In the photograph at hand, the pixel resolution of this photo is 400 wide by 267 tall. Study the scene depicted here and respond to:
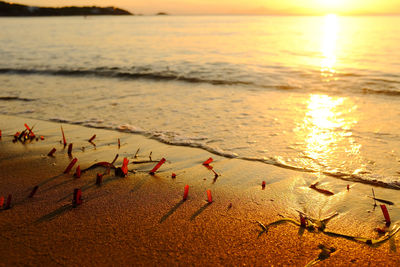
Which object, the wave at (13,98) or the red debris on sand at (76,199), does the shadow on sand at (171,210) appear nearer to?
the red debris on sand at (76,199)

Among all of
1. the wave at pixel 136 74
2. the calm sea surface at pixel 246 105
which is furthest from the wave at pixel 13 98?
the wave at pixel 136 74

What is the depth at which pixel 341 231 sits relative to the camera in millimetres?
2180

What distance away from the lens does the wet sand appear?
1884 millimetres

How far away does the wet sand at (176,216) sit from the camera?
6.18ft

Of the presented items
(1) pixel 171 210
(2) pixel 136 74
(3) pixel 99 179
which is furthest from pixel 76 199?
(2) pixel 136 74

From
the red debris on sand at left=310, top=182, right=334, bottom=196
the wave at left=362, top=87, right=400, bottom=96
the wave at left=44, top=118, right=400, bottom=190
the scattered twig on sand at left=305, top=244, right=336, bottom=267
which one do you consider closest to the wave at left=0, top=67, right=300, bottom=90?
the wave at left=362, top=87, right=400, bottom=96

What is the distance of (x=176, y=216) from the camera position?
2.34 meters

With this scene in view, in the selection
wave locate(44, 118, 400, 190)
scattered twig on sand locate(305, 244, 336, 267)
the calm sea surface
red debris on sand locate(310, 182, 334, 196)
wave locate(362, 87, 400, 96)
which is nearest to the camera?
scattered twig on sand locate(305, 244, 336, 267)

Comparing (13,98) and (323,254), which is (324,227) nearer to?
(323,254)

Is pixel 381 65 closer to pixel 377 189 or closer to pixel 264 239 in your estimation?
pixel 377 189

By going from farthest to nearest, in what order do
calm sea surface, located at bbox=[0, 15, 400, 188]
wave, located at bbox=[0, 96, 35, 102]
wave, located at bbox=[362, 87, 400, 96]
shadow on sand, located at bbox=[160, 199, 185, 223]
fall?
wave, located at bbox=[362, 87, 400, 96] → wave, located at bbox=[0, 96, 35, 102] → calm sea surface, located at bbox=[0, 15, 400, 188] → shadow on sand, located at bbox=[160, 199, 185, 223]

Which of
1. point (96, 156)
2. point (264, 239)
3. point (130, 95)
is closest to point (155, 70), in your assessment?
point (130, 95)

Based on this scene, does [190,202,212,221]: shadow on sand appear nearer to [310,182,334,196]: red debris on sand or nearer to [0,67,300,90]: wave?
[310,182,334,196]: red debris on sand

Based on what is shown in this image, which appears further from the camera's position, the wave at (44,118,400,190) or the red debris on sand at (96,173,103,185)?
the wave at (44,118,400,190)
